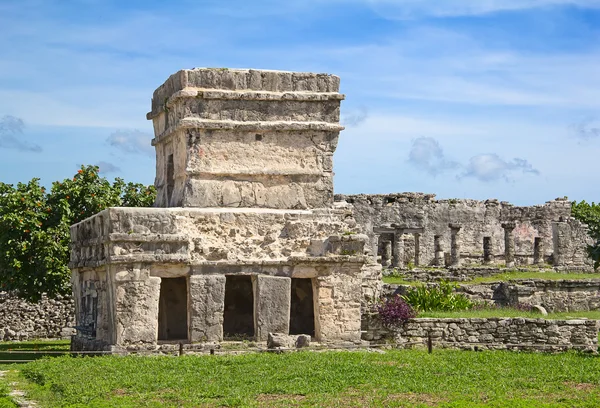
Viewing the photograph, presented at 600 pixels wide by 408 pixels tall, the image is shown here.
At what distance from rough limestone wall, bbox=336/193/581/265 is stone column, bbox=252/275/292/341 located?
20.8 metres

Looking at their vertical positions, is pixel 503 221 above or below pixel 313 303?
above

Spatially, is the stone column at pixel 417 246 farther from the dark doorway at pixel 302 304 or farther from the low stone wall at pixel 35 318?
the dark doorway at pixel 302 304

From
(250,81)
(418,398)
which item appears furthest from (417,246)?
(418,398)

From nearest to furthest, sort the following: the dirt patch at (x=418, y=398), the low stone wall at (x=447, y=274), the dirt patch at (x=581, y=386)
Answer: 1. the dirt patch at (x=418, y=398)
2. the dirt patch at (x=581, y=386)
3. the low stone wall at (x=447, y=274)

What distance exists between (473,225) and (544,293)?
15471 mm

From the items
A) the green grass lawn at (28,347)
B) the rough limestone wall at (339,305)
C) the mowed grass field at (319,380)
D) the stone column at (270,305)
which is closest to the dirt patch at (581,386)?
the mowed grass field at (319,380)

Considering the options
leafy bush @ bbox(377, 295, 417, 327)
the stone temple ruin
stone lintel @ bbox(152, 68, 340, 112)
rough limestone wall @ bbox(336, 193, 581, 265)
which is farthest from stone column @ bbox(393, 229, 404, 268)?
stone lintel @ bbox(152, 68, 340, 112)

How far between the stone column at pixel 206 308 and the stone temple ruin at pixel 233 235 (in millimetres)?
19

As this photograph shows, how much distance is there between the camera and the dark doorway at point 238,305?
74.4 ft

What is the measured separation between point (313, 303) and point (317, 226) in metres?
1.92

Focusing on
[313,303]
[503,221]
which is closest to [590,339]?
[313,303]

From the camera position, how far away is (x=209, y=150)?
20594 mm

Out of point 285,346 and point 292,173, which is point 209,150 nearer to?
point 292,173

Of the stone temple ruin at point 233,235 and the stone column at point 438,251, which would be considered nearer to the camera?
the stone temple ruin at point 233,235
